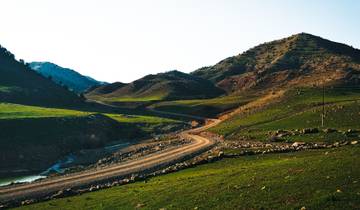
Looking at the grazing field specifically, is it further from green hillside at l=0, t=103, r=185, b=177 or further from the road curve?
green hillside at l=0, t=103, r=185, b=177

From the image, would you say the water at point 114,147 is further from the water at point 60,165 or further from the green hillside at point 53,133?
the water at point 60,165

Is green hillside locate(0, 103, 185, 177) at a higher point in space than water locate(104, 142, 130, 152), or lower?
higher

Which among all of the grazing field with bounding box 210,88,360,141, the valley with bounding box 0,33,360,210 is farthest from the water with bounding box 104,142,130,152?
the grazing field with bounding box 210,88,360,141

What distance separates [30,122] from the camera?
472 ft

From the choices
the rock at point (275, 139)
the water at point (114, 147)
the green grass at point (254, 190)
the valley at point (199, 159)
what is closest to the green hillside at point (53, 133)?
the valley at point (199, 159)

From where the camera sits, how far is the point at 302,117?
121562mm

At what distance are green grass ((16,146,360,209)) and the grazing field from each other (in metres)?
33.9

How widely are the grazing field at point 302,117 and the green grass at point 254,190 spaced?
33.9m

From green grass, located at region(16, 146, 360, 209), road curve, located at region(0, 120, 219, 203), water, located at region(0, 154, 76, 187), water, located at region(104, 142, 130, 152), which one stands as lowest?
water, located at region(0, 154, 76, 187)

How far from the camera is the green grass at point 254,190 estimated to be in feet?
126

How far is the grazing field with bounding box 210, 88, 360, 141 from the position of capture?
101 meters

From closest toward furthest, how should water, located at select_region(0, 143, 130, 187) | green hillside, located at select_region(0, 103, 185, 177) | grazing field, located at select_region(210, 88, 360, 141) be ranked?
water, located at select_region(0, 143, 130, 187) → grazing field, located at select_region(210, 88, 360, 141) → green hillside, located at select_region(0, 103, 185, 177)

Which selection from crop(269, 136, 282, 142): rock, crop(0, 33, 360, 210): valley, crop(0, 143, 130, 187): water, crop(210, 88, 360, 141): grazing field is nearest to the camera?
crop(0, 33, 360, 210): valley

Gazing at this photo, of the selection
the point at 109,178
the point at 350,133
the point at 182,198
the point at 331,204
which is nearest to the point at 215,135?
the point at 350,133
